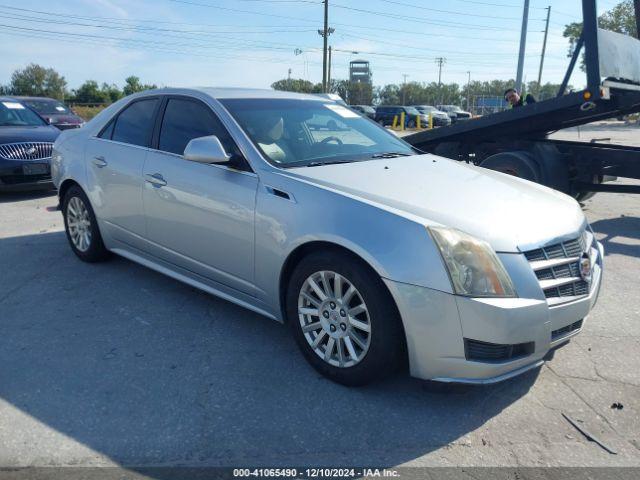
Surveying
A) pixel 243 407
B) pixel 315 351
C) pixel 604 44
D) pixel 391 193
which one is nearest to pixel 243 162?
pixel 391 193

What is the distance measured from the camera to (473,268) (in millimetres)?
2713

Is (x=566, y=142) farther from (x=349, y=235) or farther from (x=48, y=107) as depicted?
(x=48, y=107)

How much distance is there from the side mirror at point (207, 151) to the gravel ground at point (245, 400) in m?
1.24

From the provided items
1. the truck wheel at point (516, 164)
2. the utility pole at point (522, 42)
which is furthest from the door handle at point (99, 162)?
the utility pole at point (522, 42)

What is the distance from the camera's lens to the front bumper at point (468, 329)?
2676mm

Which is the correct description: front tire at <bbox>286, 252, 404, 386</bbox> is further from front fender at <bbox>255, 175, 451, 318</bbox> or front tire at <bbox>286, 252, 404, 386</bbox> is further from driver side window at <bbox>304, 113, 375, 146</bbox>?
driver side window at <bbox>304, 113, 375, 146</bbox>

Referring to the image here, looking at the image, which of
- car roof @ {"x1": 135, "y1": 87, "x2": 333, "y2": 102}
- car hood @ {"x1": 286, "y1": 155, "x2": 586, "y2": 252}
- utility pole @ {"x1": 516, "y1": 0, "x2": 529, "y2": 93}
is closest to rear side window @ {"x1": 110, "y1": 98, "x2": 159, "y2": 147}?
car roof @ {"x1": 135, "y1": 87, "x2": 333, "y2": 102}

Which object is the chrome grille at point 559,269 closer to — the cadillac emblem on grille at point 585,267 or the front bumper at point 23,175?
the cadillac emblem on grille at point 585,267

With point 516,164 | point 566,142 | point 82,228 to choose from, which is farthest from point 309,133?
point 566,142

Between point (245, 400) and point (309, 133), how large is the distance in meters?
2.02

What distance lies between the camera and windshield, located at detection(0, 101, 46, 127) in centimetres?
991

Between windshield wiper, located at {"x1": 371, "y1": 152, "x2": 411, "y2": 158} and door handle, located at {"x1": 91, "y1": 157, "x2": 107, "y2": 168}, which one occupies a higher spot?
windshield wiper, located at {"x1": 371, "y1": 152, "x2": 411, "y2": 158}

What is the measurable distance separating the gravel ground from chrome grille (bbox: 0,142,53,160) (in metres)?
5.18

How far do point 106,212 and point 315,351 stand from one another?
2629 millimetres
